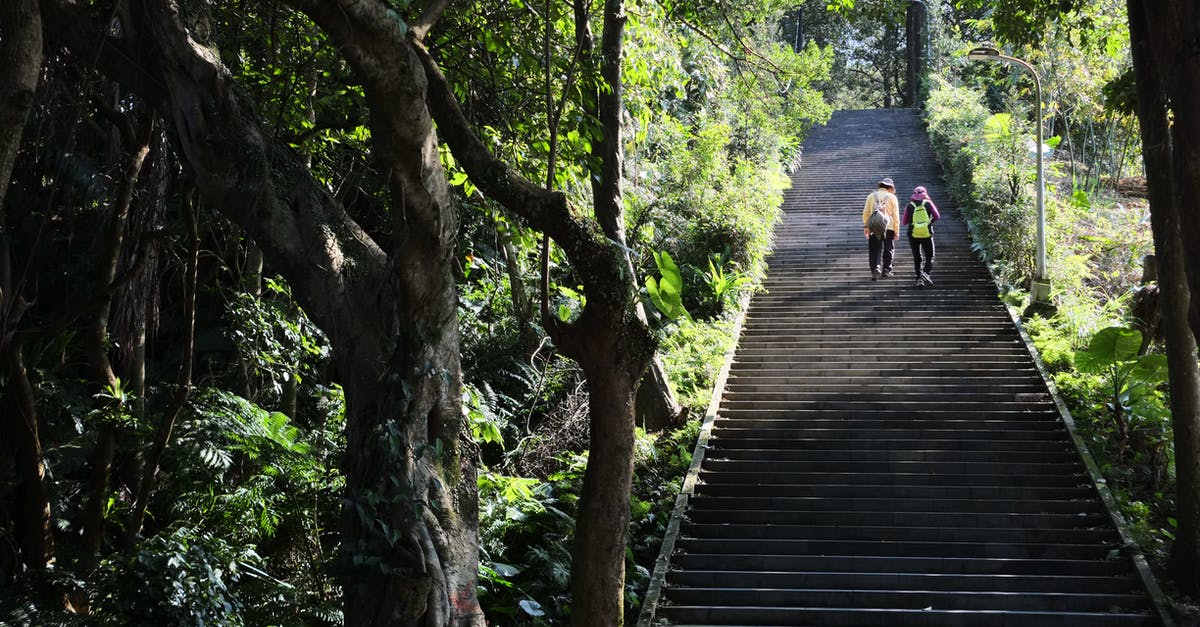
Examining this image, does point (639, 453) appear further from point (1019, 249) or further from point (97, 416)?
point (1019, 249)

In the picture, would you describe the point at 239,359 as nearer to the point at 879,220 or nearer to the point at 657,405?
the point at 657,405

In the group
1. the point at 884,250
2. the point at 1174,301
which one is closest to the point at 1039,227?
the point at 884,250

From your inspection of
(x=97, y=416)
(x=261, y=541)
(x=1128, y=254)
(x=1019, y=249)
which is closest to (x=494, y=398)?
(x=261, y=541)

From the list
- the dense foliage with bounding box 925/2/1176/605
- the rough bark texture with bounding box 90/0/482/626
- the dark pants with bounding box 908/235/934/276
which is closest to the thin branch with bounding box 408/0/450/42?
the rough bark texture with bounding box 90/0/482/626

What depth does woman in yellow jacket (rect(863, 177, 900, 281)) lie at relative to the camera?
15992mm

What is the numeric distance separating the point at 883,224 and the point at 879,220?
0.38 feet

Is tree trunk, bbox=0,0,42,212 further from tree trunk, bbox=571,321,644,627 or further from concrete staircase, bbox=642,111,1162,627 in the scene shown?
concrete staircase, bbox=642,111,1162,627

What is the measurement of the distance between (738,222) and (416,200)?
14081 millimetres

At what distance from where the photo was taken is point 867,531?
10.1 meters

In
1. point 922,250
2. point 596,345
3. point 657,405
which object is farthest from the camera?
point 922,250

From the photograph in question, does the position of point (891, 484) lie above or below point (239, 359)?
below

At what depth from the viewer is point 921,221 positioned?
1570cm

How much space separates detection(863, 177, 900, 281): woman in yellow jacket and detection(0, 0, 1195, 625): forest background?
6.59ft

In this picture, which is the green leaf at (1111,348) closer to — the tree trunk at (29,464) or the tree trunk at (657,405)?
the tree trunk at (657,405)
